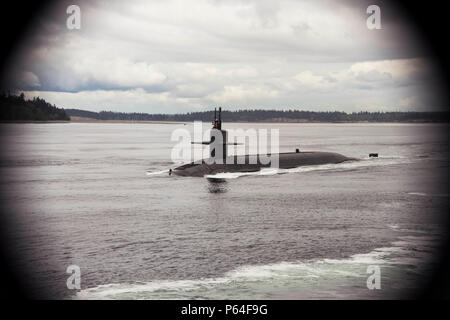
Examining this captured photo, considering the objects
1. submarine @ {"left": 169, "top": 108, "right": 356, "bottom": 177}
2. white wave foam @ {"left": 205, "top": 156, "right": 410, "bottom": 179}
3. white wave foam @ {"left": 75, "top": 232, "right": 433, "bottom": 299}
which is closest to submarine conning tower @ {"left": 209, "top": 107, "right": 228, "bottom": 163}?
submarine @ {"left": 169, "top": 108, "right": 356, "bottom": 177}

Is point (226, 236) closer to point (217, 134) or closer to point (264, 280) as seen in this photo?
point (264, 280)

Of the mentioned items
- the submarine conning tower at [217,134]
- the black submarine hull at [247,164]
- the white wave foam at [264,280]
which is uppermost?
the submarine conning tower at [217,134]

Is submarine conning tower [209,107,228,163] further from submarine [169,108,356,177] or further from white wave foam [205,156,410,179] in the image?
white wave foam [205,156,410,179]

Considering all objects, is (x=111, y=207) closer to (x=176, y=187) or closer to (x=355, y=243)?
(x=176, y=187)

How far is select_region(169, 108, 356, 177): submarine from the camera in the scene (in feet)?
154

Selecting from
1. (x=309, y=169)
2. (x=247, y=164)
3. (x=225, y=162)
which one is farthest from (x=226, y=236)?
(x=309, y=169)

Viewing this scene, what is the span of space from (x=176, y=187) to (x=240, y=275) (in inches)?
866

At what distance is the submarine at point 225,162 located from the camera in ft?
154

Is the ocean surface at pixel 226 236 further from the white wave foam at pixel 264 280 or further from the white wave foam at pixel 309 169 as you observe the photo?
the white wave foam at pixel 309 169

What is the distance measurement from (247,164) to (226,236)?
29.5 m

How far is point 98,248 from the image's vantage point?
839 inches

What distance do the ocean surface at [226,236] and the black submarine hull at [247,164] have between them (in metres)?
4.15

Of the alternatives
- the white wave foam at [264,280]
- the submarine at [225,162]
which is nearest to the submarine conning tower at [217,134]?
the submarine at [225,162]
